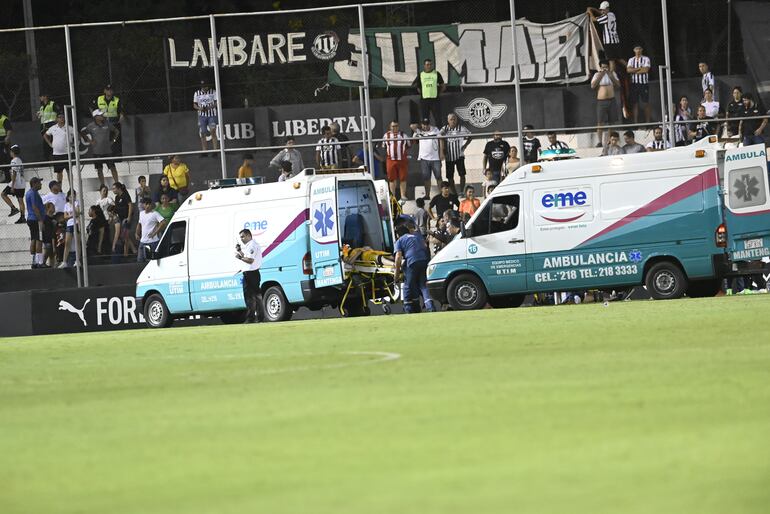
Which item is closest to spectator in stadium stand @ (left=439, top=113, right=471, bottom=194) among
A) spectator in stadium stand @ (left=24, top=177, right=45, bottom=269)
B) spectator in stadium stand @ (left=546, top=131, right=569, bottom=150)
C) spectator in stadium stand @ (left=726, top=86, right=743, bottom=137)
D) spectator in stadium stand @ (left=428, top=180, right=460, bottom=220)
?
spectator in stadium stand @ (left=428, top=180, right=460, bottom=220)

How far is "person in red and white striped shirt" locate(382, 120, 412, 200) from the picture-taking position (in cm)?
2959

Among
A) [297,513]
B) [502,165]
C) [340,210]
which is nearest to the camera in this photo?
[297,513]

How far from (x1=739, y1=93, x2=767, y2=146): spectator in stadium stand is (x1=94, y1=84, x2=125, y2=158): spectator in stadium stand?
1257 centimetres

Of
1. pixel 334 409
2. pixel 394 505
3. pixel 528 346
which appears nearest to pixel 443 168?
pixel 528 346

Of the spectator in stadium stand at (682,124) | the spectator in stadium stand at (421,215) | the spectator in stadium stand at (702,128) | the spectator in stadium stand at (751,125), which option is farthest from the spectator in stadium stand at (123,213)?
the spectator in stadium stand at (751,125)

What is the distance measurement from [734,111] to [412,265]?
727 centimetres

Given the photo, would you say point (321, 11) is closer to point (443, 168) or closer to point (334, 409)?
point (443, 168)

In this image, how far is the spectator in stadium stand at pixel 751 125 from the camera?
2841 cm

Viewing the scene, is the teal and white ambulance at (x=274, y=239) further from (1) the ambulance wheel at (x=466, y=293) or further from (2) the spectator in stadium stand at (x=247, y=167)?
(2) the spectator in stadium stand at (x=247, y=167)

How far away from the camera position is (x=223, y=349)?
55.4 feet

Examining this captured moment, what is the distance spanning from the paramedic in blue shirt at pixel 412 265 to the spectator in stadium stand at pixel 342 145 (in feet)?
11.1

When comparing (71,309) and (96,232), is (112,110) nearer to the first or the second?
(96,232)

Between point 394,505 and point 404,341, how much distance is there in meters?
10.1

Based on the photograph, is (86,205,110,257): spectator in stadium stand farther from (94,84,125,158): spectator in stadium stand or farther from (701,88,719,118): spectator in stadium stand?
(701,88,719,118): spectator in stadium stand
